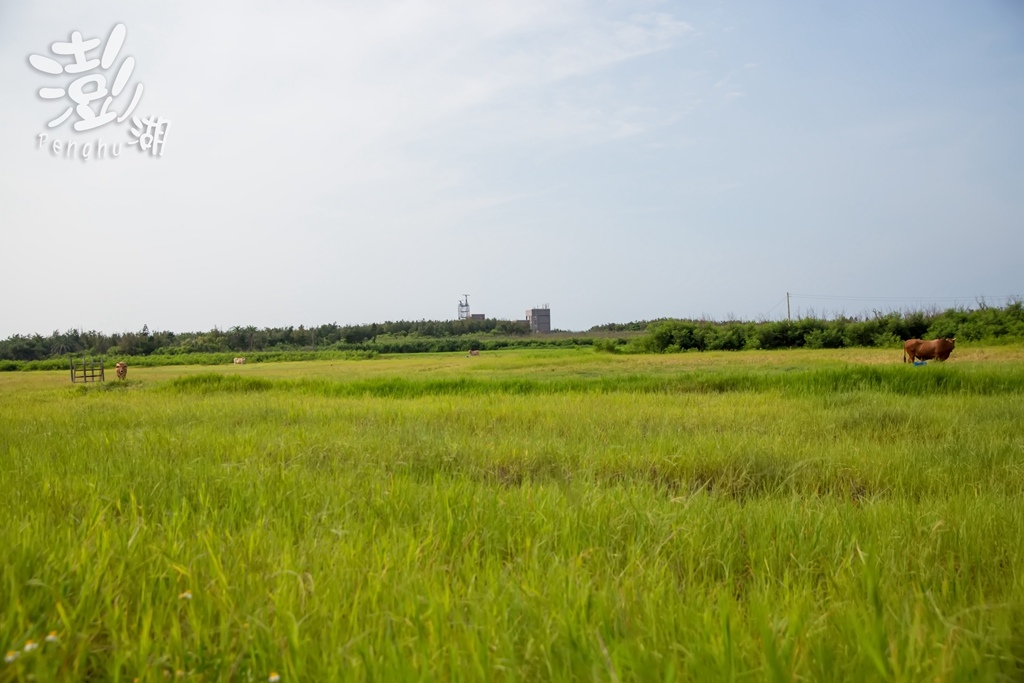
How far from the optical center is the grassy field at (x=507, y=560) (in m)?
1.58

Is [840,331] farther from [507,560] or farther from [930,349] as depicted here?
[507,560]

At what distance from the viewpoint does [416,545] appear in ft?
8.15

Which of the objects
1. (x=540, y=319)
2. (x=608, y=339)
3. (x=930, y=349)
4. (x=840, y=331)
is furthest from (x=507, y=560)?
(x=540, y=319)

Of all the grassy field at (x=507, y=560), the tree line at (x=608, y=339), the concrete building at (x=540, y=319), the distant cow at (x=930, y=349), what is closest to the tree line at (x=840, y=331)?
the tree line at (x=608, y=339)

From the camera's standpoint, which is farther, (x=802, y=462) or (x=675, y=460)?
(x=675, y=460)

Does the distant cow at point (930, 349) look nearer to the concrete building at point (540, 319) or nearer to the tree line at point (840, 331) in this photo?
the tree line at point (840, 331)

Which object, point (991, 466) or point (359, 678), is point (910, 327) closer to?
point (991, 466)

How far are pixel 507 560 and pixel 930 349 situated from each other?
16.0 meters

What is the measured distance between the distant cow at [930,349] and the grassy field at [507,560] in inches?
428

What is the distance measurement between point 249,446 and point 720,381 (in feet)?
31.4

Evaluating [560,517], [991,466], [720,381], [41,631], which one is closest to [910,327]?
[720,381]

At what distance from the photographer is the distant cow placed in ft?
48.7

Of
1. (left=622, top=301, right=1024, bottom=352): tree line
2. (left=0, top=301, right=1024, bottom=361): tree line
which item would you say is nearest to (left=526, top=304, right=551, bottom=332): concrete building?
(left=0, top=301, right=1024, bottom=361): tree line

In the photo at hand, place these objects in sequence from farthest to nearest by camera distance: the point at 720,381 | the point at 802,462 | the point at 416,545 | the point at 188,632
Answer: the point at 720,381 < the point at 802,462 < the point at 416,545 < the point at 188,632
